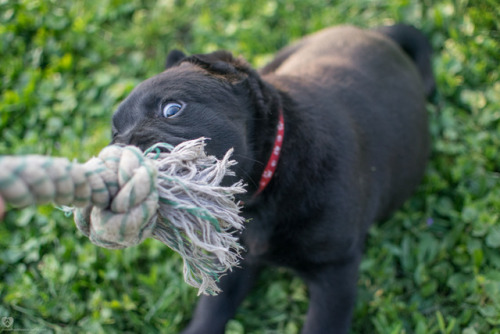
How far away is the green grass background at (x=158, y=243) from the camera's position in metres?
2.29

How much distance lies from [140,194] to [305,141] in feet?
3.03

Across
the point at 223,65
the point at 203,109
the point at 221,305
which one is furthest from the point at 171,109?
the point at 221,305

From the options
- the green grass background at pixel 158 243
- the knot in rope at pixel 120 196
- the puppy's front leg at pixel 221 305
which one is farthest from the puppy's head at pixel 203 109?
the green grass background at pixel 158 243

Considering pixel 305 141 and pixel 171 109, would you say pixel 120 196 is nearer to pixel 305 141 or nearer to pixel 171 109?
pixel 171 109

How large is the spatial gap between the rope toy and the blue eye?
0.23 metres

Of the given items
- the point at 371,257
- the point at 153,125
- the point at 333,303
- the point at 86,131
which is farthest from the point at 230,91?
the point at 86,131

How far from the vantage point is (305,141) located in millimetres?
1838

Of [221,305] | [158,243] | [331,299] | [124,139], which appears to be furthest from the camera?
[158,243]

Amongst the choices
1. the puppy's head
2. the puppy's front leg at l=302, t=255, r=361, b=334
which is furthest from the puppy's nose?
the puppy's front leg at l=302, t=255, r=361, b=334

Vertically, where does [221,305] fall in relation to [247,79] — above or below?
below

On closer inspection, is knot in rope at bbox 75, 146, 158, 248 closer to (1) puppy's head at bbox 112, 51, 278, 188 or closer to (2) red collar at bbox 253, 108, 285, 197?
(1) puppy's head at bbox 112, 51, 278, 188

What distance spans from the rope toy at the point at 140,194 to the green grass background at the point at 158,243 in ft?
3.73

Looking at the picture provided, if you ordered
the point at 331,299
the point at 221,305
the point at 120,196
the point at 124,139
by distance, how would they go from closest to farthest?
the point at 120,196 → the point at 124,139 → the point at 331,299 → the point at 221,305

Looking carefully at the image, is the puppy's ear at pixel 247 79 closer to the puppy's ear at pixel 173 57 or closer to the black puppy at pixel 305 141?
the black puppy at pixel 305 141
